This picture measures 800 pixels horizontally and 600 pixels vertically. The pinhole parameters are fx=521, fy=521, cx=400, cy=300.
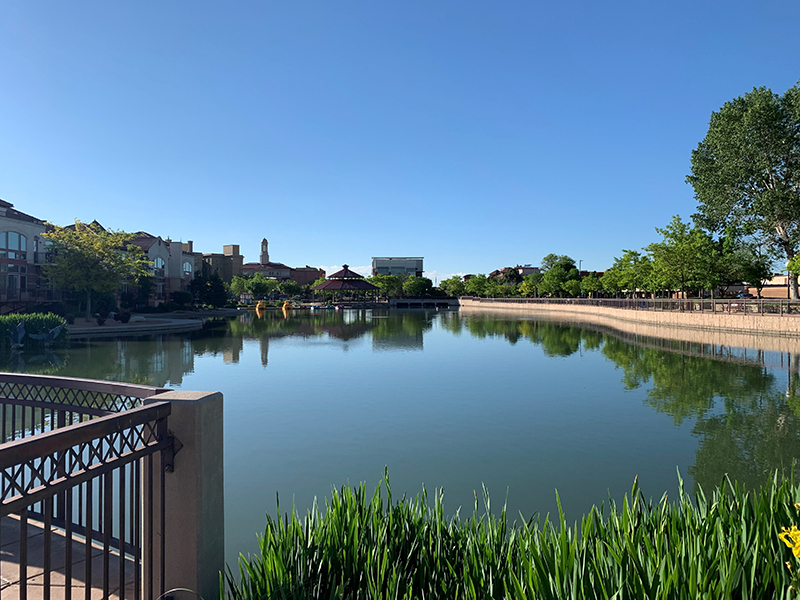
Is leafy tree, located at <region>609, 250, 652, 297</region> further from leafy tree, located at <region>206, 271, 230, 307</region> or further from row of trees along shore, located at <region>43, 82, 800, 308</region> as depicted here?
leafy tree, located at <region>206, 271, 230, 307</region>

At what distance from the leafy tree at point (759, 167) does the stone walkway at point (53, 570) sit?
3449cm

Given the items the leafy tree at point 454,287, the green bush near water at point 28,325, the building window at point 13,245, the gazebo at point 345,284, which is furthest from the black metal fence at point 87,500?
the leafy tree at point 454,287

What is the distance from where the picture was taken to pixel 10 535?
11.4 feet

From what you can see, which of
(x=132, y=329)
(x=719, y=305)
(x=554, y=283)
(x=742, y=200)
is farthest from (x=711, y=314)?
(x=554, y=283)

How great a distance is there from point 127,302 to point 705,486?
47572 mm

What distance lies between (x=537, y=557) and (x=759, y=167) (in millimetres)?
37329

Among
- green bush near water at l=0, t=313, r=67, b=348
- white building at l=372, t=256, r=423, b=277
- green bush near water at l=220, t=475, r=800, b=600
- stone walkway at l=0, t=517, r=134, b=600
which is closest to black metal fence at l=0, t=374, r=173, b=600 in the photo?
stone walkway at l=0, t=517, r=134, b=600

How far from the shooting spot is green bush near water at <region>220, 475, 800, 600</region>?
8.09 ft

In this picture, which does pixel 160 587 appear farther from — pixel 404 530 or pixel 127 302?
pixel 127 302

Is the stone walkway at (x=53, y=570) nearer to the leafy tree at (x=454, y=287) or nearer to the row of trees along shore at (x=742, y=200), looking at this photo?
the row of trees along shore at (x=742, y=200)

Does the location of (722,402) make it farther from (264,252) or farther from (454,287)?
(264,252)

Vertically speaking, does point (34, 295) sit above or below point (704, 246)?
below

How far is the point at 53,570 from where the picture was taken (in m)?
3.19

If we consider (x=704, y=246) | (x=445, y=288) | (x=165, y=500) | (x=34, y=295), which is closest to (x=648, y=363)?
(x=165, y=500)
